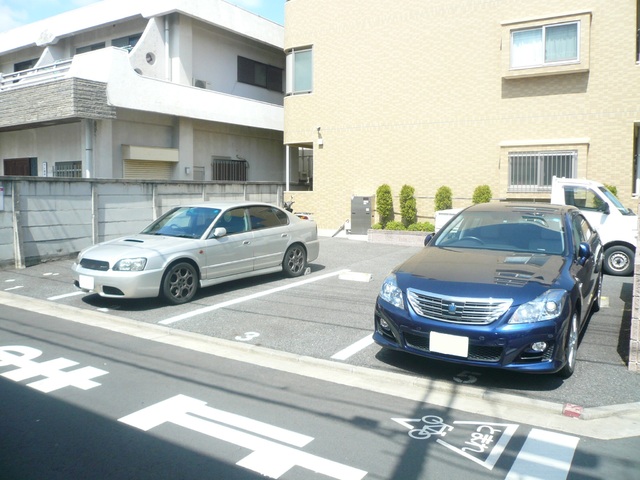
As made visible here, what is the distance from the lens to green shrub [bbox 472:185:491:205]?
15.2 m

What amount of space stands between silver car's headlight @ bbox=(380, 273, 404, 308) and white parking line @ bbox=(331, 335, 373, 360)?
88 cm

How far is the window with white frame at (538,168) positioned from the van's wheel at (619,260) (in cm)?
391

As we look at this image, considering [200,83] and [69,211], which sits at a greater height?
[200,83]

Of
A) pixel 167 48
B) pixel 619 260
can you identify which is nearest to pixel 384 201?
pixel 619 260

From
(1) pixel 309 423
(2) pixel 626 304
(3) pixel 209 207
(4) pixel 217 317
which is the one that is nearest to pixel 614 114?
(2) pixel 626 304

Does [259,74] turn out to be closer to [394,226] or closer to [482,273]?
[394,226]

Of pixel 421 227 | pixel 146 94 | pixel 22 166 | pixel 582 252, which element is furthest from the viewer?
pixel 22 166

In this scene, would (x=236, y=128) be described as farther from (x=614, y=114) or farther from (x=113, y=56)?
(x=614, y=114)

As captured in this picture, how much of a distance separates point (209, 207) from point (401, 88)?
373 inches

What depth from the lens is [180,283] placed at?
8.40 meters

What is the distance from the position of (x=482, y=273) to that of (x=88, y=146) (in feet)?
44.3

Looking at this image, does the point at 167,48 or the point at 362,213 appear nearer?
the point at 362,213

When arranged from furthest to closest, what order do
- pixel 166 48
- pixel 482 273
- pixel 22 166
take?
1. pixel 22 166
2. pixel 166 48
3. pixel 482 273

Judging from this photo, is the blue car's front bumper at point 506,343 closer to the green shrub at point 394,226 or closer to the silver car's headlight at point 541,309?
the silver car's headlight at point 541,309
